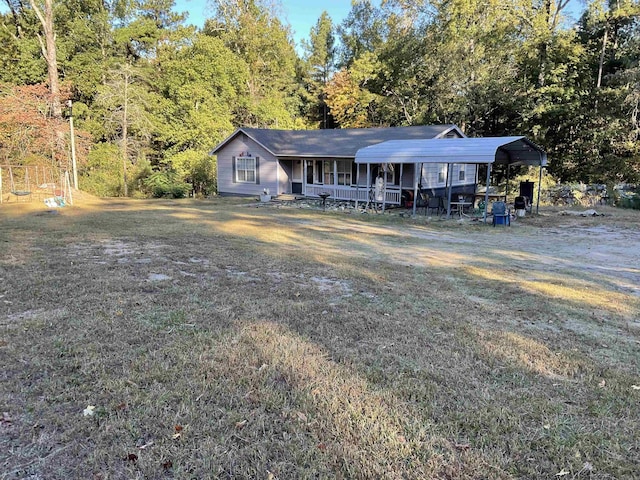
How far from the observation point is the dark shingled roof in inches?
774

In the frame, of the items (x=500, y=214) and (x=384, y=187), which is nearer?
(x=500, y=214)

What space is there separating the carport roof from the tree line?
8.17 meters

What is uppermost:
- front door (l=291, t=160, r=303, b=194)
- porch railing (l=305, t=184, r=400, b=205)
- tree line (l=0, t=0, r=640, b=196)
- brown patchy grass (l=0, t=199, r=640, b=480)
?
tree line (l=0, t=0, r=640, b=196)

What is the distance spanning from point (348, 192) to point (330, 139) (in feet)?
14.6

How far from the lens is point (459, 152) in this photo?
14.4 metres

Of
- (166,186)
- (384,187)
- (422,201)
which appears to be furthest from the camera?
(166,186)

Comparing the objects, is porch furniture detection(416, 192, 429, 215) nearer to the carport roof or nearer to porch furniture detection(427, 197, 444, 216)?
porch furniture detection(427, 197, 444, 216)

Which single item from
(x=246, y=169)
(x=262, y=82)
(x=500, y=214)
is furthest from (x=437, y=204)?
(x=262, y=82)

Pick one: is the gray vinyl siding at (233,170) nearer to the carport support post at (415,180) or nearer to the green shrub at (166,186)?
the green shrub at (166,186)

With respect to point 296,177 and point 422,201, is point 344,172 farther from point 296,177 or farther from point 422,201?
point 422,201

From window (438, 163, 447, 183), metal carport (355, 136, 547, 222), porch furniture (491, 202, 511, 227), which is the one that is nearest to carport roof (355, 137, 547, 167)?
metal carport (355, 136, 547, 222)

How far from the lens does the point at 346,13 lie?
41688mm

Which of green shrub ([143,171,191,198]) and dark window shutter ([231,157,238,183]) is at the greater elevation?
dark window shutter ([231,157,238,183])

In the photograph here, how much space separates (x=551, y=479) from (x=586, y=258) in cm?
816
